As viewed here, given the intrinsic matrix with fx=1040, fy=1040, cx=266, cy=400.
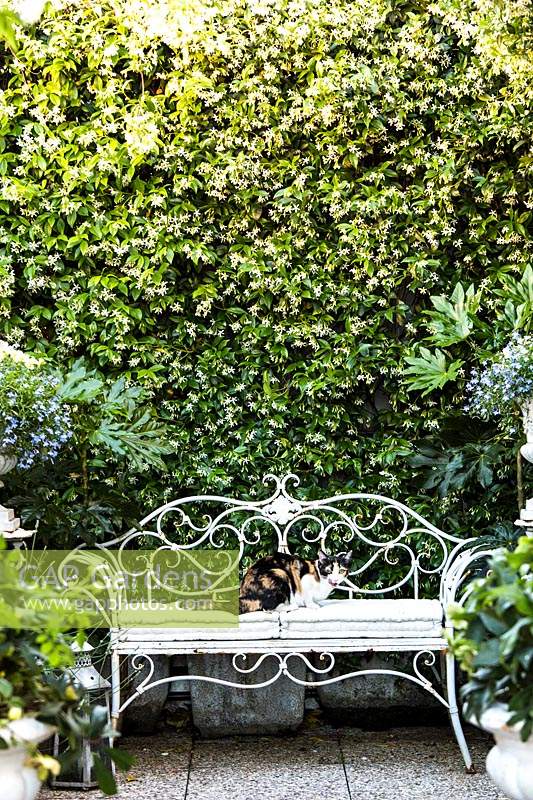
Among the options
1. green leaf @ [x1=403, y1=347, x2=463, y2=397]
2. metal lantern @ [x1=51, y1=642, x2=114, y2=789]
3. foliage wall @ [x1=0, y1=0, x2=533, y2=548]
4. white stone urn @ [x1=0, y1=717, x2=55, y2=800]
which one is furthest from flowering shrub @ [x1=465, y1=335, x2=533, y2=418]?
white stone urn @ [x1=0, y1=717, x2=55, y2=800]

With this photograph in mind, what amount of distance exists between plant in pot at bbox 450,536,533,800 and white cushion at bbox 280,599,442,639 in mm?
1355

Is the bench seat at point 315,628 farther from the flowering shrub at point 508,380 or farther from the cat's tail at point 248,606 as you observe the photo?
the flowering shrub at point 508,380

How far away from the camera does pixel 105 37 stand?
13.6 feet

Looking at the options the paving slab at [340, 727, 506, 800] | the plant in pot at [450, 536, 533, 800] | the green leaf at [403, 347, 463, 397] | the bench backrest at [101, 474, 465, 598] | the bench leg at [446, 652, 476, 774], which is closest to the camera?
the plant in pot at [450, 536, 533, 800]

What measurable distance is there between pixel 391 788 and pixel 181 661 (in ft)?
3.60

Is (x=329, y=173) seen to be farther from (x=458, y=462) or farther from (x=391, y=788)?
(x=391, y=788)

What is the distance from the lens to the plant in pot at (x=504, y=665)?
2.14m

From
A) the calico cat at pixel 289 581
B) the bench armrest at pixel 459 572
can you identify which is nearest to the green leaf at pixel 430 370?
the bench armrest at pixel 459 572

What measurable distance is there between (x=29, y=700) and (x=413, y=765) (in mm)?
1854

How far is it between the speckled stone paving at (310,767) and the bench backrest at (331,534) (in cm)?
57

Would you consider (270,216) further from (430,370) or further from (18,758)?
(18,758)

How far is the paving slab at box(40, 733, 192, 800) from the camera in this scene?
11.3ft

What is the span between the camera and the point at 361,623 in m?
3.69

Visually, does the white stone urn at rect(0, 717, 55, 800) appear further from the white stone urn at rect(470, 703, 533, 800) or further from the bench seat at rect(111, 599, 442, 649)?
the bench seat at rect(111, 599, 442, 649)
